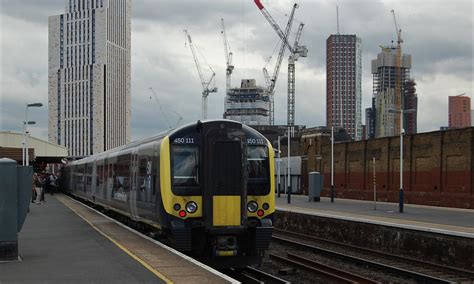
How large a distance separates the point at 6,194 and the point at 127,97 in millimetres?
124277

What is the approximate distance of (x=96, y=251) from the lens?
45.1 feet

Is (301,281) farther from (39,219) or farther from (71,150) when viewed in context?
(71,150)

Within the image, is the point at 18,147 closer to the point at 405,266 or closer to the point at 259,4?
the point at 405,266

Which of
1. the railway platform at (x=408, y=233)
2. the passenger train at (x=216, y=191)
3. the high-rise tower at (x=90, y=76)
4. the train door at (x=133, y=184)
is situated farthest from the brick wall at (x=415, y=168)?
the high-rise tower at (x=90, y=76)

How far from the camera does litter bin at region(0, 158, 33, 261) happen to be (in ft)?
40.1

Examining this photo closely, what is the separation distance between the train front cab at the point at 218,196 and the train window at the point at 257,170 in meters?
0.02

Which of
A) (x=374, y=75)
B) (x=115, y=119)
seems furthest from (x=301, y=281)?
(x=374, y=75)

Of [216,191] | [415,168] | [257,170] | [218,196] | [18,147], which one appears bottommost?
[218,196]

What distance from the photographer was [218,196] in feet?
42.5

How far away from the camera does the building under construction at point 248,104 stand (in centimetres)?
18425

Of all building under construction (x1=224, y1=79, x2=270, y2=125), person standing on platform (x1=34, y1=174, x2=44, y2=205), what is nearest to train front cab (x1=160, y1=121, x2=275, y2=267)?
person standing on platform (x1=34, y1=174, x2=44, y2=205)

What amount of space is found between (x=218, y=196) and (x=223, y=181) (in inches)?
13.2

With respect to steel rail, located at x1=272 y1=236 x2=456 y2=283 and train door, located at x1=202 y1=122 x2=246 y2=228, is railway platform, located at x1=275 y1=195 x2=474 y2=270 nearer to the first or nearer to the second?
steel rail, located at x1=272 y1=236 x2=456 y2=283

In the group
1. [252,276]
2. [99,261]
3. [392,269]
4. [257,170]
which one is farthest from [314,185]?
[99,261]
